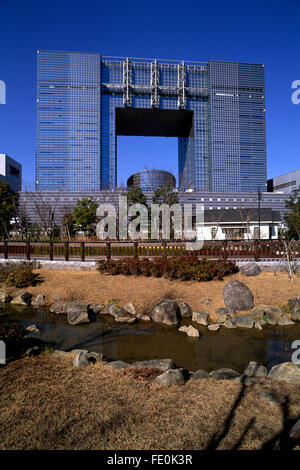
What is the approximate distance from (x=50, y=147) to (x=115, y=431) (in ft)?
344

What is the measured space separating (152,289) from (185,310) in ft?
5.57

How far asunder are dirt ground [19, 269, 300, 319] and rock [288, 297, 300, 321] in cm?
35

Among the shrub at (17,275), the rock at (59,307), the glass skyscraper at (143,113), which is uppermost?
the glass skyscraper at (143,113)

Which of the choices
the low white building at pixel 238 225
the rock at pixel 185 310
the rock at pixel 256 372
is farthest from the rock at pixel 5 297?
the low white building at pixel 238 225

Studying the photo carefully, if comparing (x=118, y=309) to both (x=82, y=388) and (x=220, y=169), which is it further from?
(x=220, y=169)

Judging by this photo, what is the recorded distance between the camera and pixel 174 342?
712cm

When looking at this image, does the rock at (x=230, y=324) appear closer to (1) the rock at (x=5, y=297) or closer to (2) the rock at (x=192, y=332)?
(2) the rock at (x=192, y=332)

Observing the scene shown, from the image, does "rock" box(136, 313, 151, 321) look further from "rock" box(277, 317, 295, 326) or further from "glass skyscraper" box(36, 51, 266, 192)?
"glass skyscraper" box(36, 51, 266, 192)

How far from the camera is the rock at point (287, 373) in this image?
413 centimetres

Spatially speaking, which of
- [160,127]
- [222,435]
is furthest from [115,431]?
[160,127]

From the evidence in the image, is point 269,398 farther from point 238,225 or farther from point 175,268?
point 238,225

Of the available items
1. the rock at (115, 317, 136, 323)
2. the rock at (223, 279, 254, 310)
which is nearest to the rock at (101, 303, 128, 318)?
the rock at (115, 317, 136, 323)

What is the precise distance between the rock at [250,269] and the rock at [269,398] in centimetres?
796
